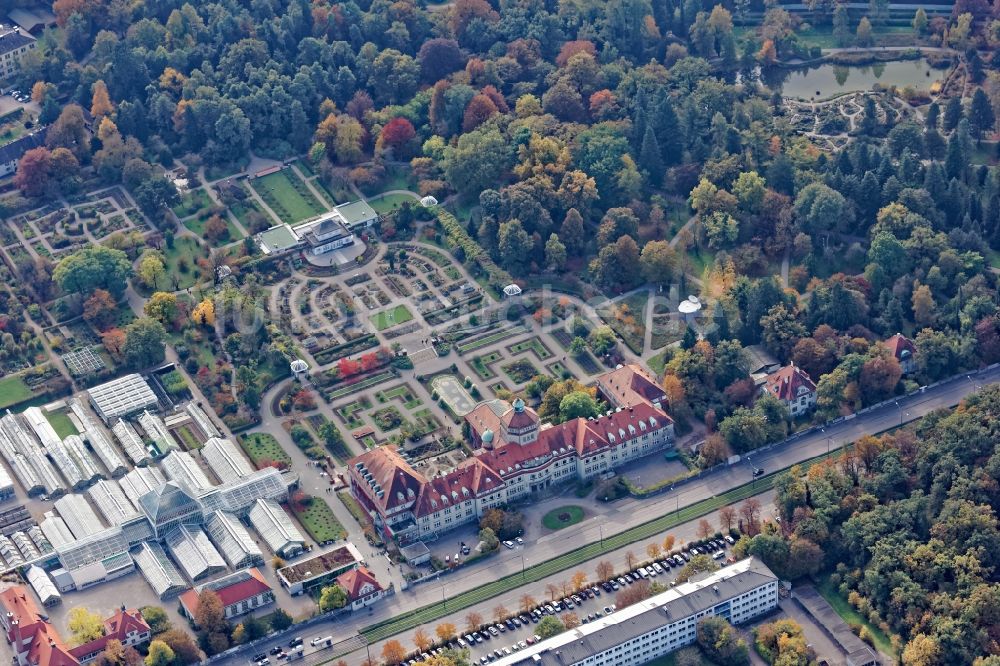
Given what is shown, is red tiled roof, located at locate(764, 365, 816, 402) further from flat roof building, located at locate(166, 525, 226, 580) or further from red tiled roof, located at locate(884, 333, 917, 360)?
flat roof building, located at locate(166, 525, 226, 580)

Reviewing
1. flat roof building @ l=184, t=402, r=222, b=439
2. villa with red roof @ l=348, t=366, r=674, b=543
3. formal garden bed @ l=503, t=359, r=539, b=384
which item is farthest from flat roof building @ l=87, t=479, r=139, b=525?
formal garden bed @ l=503, t=359, r=539, b=384

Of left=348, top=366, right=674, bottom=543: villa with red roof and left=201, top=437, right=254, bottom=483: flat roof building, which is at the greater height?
left=348, top=366, right=674, bottom=543: villa with red roof

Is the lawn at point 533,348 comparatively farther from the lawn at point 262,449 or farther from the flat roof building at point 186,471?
the flat roof building at point 186,471

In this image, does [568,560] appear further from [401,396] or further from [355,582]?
[401,396]

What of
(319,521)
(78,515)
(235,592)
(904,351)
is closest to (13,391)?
(78,515)

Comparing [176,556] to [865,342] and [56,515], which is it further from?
[865,342]

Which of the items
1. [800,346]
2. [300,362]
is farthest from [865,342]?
[300,362]
